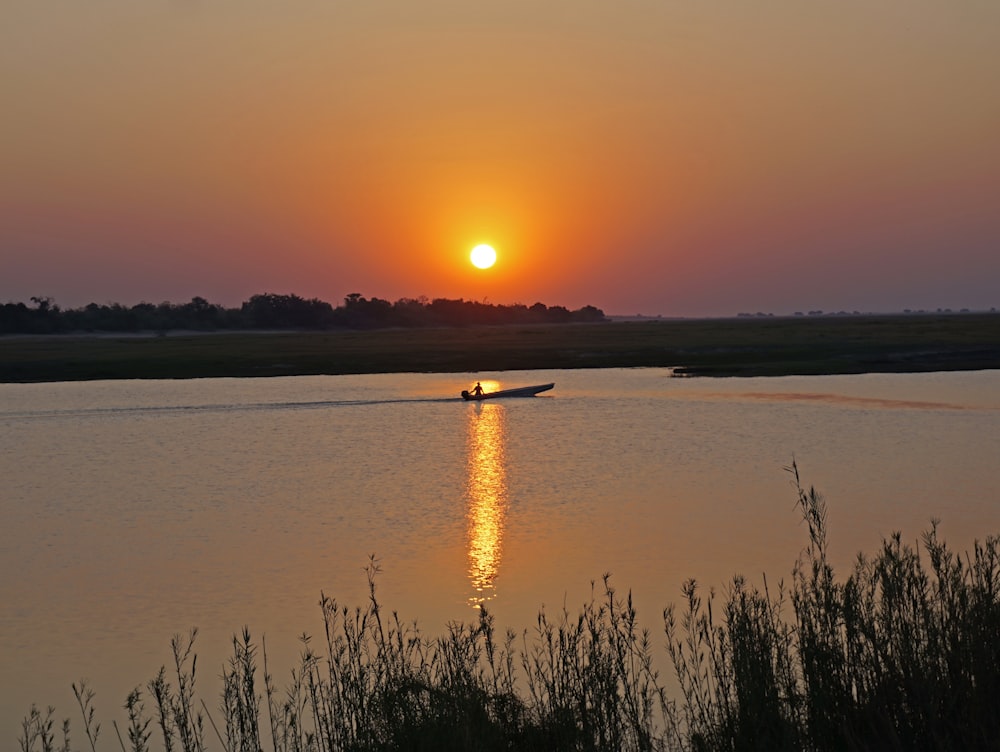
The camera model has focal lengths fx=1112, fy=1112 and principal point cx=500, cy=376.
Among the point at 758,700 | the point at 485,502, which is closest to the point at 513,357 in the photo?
the point at 485,502

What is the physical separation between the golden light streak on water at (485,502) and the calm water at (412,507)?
124 mm

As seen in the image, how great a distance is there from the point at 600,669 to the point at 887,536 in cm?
1373

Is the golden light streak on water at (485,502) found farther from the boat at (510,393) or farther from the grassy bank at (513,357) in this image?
the grassy bank at (513,357)

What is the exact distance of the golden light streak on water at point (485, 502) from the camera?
2044cm

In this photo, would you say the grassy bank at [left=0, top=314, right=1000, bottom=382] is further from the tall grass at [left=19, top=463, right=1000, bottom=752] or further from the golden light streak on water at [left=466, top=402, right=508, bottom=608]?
the tall grass at [left=19, top=463, right=1000, bottom=752]

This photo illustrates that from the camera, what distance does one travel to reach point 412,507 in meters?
29.0

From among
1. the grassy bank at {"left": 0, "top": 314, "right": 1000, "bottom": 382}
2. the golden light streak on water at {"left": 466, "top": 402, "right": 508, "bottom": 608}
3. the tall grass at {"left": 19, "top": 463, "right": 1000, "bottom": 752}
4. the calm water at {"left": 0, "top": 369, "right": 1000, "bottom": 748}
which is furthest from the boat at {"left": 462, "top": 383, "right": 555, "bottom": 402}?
the tall grass at {"left": 19, "top": 463, "right": 1000, "bottom": 752}

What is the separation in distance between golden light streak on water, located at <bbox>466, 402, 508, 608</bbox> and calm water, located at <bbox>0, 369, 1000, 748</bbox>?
0.41 ft

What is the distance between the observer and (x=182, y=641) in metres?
16.3

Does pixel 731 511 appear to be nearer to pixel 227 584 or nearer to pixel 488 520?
pixel 488 520

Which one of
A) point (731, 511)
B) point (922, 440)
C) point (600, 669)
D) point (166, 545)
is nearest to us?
point (600, 669)

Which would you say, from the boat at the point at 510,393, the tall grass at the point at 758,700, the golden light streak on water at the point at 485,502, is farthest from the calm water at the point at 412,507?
the boat at the point at 510,393

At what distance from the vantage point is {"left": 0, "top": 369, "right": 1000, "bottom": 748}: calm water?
17.9 metres

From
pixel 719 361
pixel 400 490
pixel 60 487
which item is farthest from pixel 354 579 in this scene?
pixel 719 361
